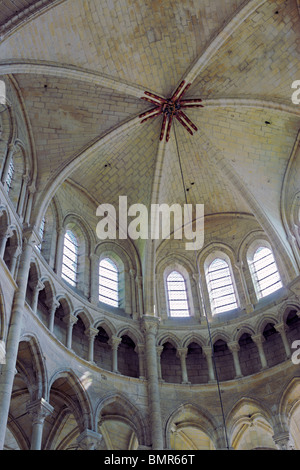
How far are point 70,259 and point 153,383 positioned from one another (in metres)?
5.47

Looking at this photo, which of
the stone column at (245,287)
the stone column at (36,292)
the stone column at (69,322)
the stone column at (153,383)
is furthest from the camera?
the stone column at (245,287)

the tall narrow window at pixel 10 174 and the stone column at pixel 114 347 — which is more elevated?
the tall narrow window at pixel 10 174

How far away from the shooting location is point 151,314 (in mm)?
20453

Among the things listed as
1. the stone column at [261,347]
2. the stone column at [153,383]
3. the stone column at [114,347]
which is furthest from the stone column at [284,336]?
the stone column at [114,347]

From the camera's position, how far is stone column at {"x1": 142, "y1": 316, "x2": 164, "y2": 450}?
17.0 metres

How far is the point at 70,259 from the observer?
68.1 ft

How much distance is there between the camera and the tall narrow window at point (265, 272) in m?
21.0

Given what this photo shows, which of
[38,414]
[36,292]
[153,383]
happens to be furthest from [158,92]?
[38,414]

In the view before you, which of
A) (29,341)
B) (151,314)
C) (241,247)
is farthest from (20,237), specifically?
(241,247)

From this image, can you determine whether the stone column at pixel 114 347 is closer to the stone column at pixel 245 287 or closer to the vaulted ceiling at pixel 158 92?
the stone column at pixel 245 287

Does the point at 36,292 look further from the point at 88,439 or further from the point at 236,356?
the point at 236,356

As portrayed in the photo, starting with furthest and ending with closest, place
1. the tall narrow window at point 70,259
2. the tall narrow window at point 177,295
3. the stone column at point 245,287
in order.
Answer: the tall narrow window at point 177,295
the stone column at point 245,287
the tall narrow window at point 70,259

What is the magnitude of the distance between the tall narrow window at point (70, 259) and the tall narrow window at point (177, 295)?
4022 mm

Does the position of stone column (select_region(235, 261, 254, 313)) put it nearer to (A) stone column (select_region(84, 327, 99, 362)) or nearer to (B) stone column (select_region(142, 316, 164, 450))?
(B) stone column (select_region(142, 316, 164, 450))
